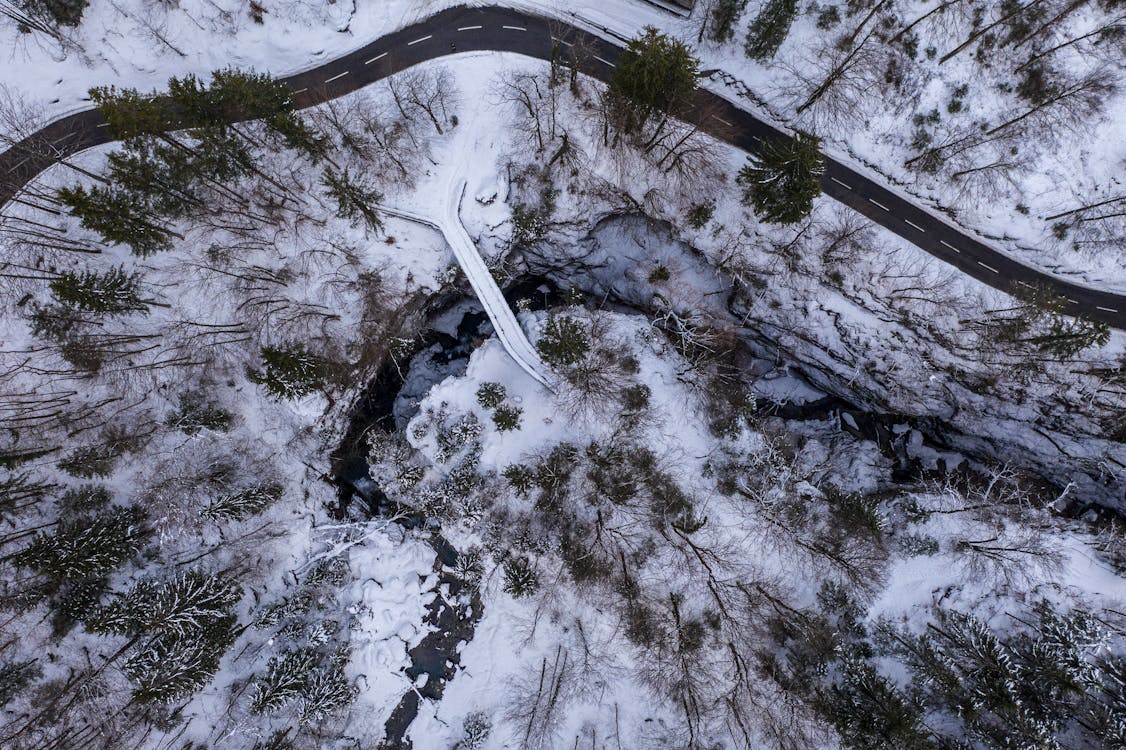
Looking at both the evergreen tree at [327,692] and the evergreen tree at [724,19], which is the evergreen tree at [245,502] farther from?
the evergreen tree at [724,19]

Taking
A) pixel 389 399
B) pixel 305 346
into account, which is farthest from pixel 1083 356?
pixel 305 346

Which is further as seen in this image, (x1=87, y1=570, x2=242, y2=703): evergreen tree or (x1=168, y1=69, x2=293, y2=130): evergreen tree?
(x1=87, y1=570, x2=242, y2=703): evergreen tree

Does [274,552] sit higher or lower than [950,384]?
higher

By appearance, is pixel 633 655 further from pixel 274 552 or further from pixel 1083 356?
pixel 1083 356

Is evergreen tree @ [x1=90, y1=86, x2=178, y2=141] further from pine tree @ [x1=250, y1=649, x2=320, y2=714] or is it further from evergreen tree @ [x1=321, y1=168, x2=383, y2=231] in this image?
pine tree @ [x1=250, y1=649, x2=320, y2=714]

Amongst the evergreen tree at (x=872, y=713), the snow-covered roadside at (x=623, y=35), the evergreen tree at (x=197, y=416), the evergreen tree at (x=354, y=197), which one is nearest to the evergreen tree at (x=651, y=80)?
the snow-covered roadside at (x=623, y=35)

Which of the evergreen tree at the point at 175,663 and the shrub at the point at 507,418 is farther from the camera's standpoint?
the shrub at the point at 507,418

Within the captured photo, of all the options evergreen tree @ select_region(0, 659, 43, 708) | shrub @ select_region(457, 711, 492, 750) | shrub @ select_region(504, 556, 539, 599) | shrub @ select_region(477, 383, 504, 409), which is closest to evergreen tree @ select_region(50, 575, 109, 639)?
evergreen tree @ select_region(0, 659, 43, 708)
